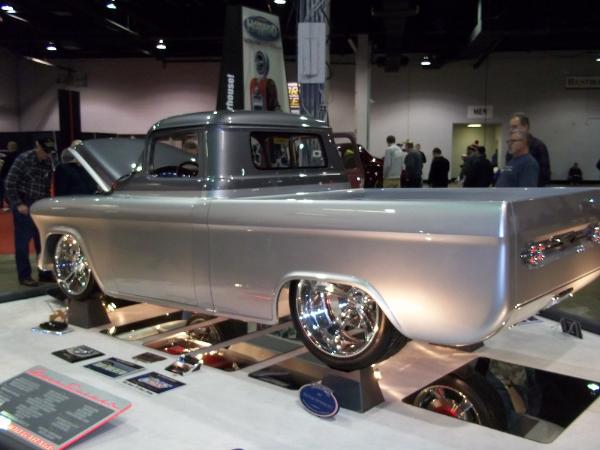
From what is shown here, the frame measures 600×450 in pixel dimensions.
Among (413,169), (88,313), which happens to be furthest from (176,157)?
(413,169)

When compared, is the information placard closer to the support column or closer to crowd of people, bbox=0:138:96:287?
crowd of people, bbox=0:138:96:287

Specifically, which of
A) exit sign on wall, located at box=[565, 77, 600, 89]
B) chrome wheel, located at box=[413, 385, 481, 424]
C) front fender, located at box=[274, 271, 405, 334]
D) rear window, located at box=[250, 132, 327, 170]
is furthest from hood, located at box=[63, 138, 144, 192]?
exit sign on wall, located at box=[565, 77, 600, 89]

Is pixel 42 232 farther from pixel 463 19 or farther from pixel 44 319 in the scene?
pixel 463 19

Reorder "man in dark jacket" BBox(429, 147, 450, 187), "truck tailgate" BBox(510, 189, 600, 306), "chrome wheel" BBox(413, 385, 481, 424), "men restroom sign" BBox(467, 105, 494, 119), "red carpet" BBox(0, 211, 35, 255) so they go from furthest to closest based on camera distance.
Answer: "men restroom sign" BBox(467, 105, 494, 119) < "man in dark jacket" BBox(429, 147, 450, 187) < "red carpet" BBox(0, 211, 35, 255) < "chrome wheel" BBox(413, 385, 481, 424) < "truck tailgate" BBox(510, 189, 600, 306)

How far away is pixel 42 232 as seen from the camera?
195 inches

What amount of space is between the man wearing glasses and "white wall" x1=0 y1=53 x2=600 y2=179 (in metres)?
19.1

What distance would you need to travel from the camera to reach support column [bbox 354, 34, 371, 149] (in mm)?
19188

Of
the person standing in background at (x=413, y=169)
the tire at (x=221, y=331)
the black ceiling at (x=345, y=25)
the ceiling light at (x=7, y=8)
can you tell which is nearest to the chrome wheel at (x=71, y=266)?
the tire at (x=221, y=331)

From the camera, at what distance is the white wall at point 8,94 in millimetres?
25312

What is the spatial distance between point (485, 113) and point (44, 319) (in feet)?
71.2

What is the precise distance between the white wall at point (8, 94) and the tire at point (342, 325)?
2592 centimetres

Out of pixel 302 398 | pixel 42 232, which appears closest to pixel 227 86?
pixel 42 232

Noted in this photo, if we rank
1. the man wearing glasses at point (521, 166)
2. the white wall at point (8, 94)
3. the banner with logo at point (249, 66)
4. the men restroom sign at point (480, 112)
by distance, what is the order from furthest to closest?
the white wall at point (8, 94), the men restroom sign at point (480, 112), the banner with logo at point (249, 66), the man wearing glasses at point (521, 166)

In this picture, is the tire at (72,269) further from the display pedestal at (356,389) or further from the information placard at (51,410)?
the display pedestal at (356,389)
